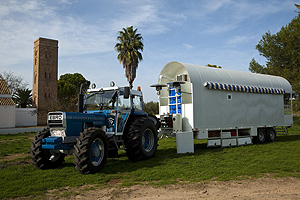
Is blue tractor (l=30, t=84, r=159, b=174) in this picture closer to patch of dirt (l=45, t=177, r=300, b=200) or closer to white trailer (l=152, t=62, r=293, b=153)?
patch of dirt (l=45, t=177, r=300, b=200)

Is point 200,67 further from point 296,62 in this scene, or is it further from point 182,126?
point 296,62

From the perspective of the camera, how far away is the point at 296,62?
26625mm

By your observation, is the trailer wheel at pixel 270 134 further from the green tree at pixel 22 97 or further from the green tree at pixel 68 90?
the green tree at pixel 22 97

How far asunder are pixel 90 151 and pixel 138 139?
76.3 inches

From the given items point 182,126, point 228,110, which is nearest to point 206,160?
point 182,126

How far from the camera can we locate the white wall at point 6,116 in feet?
98.3

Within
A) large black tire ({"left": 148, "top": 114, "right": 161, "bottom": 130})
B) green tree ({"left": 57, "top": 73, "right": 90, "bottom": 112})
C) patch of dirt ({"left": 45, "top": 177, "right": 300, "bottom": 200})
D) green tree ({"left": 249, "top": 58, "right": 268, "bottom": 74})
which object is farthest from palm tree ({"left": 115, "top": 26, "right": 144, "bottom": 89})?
patch of dirt ({"left": 45, "top": 177, "right": 300, "bottom": 200})

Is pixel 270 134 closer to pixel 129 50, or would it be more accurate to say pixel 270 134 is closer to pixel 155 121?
pixel 155 121

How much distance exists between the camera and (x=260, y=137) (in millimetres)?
14758

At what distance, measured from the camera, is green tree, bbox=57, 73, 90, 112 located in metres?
30.7

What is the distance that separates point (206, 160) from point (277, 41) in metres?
24.0

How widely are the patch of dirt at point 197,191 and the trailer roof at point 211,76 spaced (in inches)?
230

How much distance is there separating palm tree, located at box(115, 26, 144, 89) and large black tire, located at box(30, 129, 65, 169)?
21.1 metres

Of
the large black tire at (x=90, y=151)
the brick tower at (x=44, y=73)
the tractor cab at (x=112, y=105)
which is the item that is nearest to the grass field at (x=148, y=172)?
the large black tire at (x=90, y=151)
